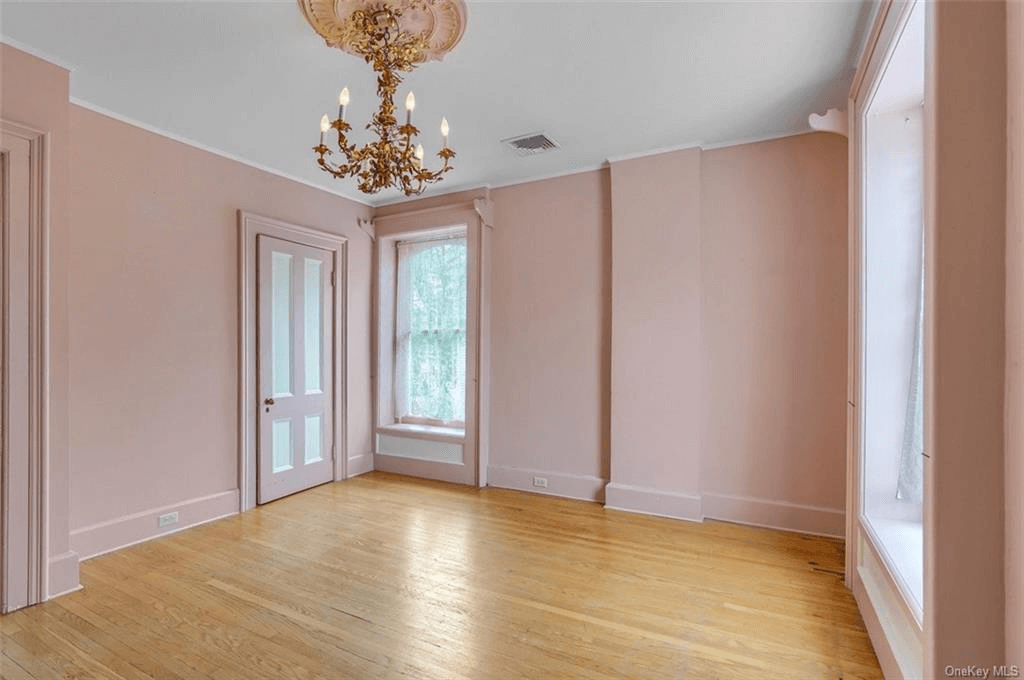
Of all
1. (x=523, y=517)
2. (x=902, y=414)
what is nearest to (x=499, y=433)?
(x=523, y=517)

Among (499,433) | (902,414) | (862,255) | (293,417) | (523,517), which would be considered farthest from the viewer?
(499,433)

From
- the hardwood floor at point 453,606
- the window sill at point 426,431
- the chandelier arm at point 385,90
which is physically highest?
the chandelier arm at point 385,90

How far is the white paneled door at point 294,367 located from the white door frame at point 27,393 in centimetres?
158

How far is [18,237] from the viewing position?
247 centimetres

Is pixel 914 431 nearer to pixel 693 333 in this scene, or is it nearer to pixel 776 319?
pixel 776 319

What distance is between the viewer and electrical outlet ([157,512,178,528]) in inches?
134

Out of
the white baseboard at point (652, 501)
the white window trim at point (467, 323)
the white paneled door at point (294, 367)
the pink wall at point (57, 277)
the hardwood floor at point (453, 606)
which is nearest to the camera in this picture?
the hardwood floor at point (453, 606)

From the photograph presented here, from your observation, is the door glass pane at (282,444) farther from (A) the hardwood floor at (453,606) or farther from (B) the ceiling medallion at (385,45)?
(B) the ceiling medallion at (385,45)

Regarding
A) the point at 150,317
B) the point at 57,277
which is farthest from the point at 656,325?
the point at 57,277

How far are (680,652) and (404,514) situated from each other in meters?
2.39

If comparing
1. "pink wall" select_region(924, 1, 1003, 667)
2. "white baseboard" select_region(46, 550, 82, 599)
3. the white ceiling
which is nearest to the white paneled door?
the white ceiling

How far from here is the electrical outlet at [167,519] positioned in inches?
134

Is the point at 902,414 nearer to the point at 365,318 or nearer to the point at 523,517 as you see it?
the point at 523,517

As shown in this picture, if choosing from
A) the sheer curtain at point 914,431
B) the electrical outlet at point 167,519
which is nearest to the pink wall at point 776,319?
the sheer curtain at point 914,431
